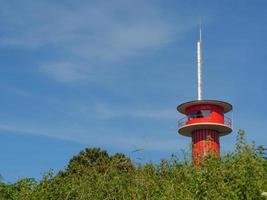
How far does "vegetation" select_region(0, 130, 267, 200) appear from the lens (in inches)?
493

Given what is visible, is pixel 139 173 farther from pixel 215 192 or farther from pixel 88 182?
pixel 215 192

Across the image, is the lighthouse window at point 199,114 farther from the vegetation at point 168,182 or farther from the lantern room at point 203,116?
the vegetation at point 168,182

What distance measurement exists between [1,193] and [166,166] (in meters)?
5.73

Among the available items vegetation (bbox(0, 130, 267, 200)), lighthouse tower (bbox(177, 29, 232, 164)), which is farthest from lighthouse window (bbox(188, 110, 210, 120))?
vegetation (bbox(0, 130, 267, 200))

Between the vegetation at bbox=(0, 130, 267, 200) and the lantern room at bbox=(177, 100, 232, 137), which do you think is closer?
the vegetation at bbox=(0, 130, 267, 200)

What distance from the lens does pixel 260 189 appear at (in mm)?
11750

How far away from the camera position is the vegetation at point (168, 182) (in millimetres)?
12516

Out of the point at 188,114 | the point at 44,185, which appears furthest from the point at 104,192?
the point at 188,114

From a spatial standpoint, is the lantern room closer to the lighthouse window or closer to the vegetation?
the lighthouse window

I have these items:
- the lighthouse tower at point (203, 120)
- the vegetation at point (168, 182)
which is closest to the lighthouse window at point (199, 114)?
the lighthouse tower at point (203, 120)

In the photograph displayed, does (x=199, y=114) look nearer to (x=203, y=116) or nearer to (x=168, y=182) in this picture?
(x=203, y=116)

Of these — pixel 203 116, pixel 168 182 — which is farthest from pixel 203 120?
pixel 168 182

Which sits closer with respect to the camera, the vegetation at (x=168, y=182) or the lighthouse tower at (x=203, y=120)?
the vegetation at (x=168, y=182)

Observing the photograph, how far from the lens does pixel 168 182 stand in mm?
15141
